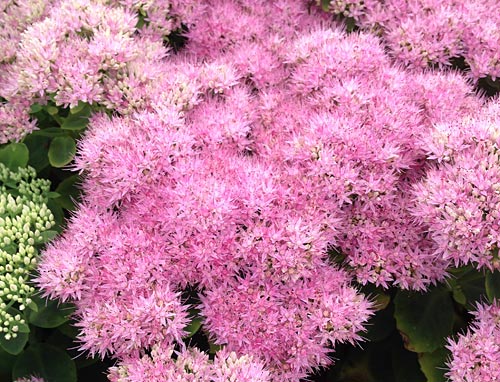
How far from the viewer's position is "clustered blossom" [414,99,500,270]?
3.60 ft

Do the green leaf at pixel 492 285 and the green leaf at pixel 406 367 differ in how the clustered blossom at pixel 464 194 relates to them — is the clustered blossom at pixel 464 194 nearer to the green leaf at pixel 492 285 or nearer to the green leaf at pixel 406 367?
the green leaf at pixel 492 285

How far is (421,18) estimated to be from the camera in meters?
1.57

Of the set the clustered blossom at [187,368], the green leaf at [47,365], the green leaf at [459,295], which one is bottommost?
the green leaf at [47,365]

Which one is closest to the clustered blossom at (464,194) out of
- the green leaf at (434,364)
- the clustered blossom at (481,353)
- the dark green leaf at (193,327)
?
the clustered blossom at (481,353)

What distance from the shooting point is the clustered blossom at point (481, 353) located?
1127 millimetres

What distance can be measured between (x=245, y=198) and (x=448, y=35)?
2.30ft

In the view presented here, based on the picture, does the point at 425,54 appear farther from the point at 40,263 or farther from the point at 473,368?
the point at 40,263

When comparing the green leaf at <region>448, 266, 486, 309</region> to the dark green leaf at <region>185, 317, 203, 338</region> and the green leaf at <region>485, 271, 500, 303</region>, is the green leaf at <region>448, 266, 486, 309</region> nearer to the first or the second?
the green leaf at <region>485, 271, 500, 303</region>

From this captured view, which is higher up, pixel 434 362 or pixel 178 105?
pixel 178 105

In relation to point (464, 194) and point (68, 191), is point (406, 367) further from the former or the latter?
point (68, 191)

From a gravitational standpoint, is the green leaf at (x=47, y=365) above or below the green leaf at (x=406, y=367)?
below

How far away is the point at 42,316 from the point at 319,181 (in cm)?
62

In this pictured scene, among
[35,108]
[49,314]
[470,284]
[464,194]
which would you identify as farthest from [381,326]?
[35,108]

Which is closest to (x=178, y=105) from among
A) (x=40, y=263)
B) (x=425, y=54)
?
Result: (x=40, y=263)
